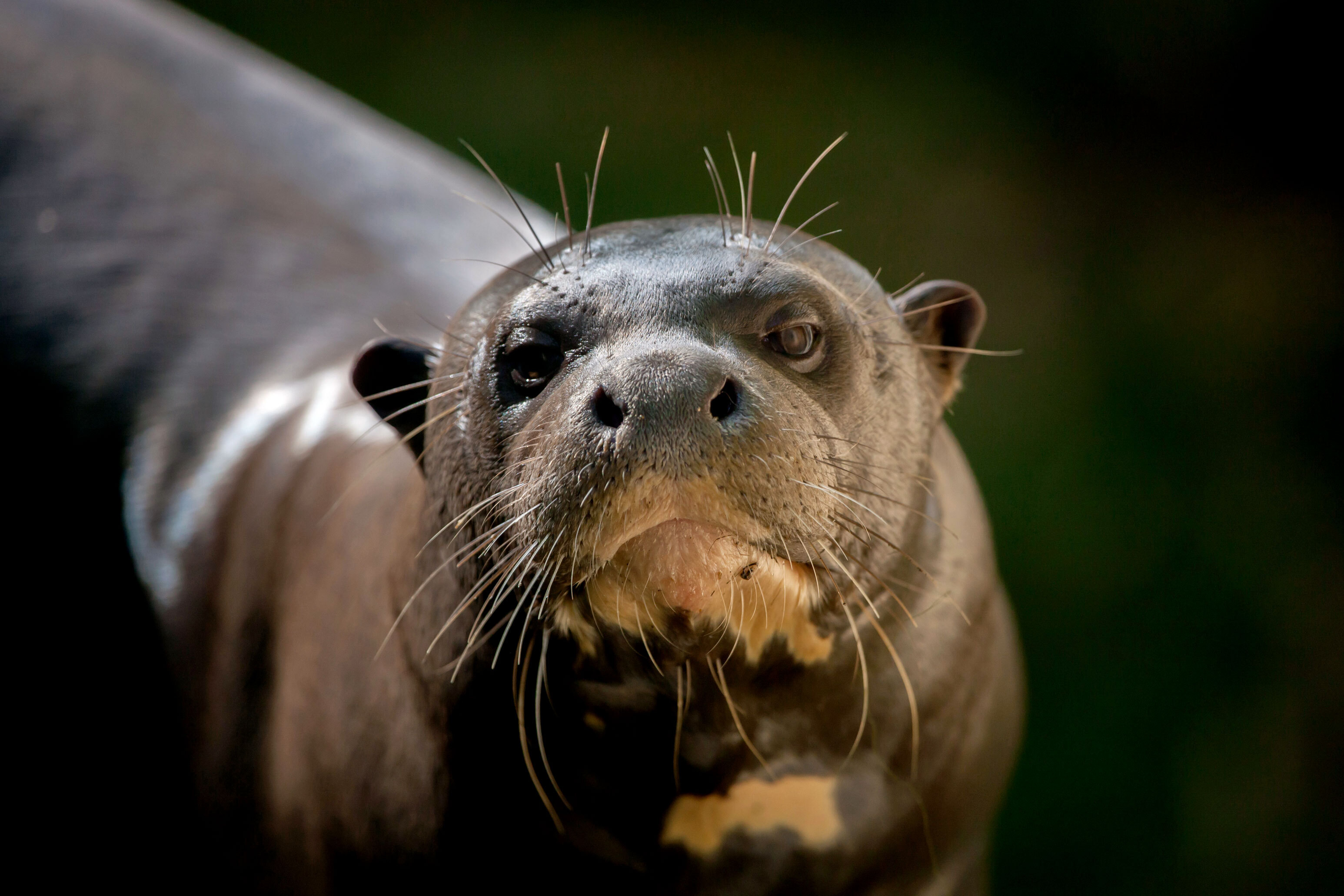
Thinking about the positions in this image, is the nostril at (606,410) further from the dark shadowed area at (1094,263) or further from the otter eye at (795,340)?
the dark shadowed area at (1094,263)

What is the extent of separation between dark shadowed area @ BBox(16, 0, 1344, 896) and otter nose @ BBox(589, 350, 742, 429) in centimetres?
213

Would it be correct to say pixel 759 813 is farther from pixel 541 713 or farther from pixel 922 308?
pixel 922 308

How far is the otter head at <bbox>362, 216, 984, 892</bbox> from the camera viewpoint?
2.98 feet

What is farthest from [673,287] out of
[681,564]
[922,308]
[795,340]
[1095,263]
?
[1095,263]

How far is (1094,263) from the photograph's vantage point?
3498mm

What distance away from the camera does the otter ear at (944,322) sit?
127 centimetres

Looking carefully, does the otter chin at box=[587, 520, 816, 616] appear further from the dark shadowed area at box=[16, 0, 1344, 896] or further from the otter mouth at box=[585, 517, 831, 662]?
the dark shadowed area at box=[16, 0, 1344, 896]

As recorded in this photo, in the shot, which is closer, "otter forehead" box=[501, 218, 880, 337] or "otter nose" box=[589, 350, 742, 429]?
"otter nose" box=[589, 350, 742, 429]

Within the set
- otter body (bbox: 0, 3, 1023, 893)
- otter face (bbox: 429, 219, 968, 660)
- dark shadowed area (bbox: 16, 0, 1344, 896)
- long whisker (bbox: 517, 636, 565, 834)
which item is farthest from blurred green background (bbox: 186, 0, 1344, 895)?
otter face (bbox: 429, 219, 968, 660)

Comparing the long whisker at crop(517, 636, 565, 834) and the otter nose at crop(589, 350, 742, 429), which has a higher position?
the otter nose at crop(589, 350, 742, 429)

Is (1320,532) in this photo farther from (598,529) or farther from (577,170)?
(598,529)

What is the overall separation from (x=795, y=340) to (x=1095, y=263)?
2717 millimetres

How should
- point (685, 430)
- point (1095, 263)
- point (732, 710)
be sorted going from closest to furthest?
point (685, 430) < point (732, 710) < point (1095, 263)

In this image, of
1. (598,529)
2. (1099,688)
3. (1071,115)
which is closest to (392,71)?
(1071,115)
